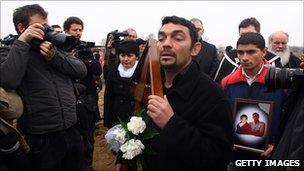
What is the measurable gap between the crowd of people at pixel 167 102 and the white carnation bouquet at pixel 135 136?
0.23ft

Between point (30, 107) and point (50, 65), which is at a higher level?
point (50, 65)

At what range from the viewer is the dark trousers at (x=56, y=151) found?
354 cm

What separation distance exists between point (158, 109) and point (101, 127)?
7407 millimetres

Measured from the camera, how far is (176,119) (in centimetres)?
243

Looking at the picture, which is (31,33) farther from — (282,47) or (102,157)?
(102,157)

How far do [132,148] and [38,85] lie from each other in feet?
4.70

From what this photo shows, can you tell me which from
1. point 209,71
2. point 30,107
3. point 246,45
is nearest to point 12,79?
point 30,107

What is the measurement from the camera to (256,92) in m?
3.73

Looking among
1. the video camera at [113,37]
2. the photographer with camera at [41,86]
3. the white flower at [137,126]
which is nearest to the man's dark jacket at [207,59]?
the video camera at [113,37]

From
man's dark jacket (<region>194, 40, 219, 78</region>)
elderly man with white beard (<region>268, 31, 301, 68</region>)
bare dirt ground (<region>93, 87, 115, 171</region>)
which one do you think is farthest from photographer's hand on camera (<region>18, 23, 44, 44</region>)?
elderly man with white beard (<region>268, 31, 301, 68</region>)

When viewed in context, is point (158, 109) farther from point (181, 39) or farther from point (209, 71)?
point (209, 71)

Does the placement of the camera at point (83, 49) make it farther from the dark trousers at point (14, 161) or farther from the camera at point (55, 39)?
the dark trousers at point (14, 161)

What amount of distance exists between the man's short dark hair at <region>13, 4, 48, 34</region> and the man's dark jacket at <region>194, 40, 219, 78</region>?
2651mm

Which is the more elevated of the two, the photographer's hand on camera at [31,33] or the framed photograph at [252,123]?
the photographer's hand on camera at [31,33]
